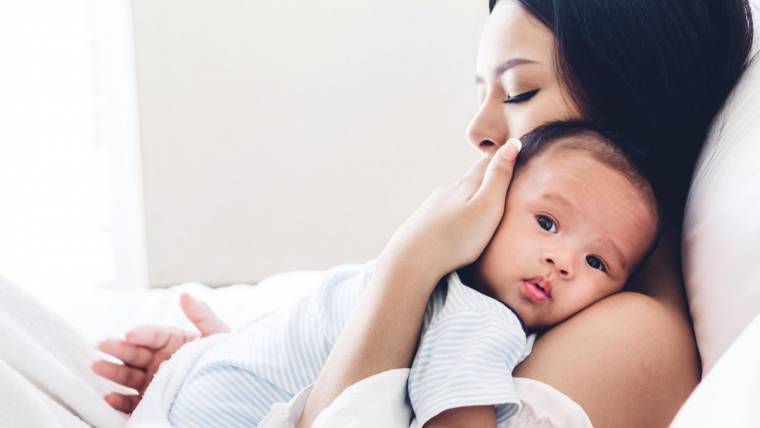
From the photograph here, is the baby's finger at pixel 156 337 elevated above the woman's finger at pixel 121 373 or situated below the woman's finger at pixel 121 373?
above

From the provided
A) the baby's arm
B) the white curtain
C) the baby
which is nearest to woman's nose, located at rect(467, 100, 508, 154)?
the baby

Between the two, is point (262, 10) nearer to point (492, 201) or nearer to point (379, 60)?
point (379, 60)

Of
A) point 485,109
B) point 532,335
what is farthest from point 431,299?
point 485,109

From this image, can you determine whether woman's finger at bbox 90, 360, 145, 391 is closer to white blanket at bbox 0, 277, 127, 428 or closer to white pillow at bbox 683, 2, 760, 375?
white blanket at bbox 0, 277, 127, 428

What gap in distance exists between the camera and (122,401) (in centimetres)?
108

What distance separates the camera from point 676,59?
1.04 m

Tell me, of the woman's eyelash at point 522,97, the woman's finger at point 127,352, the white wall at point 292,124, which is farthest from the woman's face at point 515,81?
the white wall at point 292,124

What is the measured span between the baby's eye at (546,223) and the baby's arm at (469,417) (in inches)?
9.7

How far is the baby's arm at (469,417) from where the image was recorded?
76 cm

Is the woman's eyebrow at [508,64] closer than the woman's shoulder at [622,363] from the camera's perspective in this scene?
No

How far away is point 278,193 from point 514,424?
7.86 ft

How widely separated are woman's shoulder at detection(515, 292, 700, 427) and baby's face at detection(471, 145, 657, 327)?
0.05 meters

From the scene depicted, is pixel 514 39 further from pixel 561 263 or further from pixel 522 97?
pixel 561 263

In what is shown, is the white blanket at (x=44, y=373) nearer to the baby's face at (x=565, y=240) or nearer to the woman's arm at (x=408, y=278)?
the woman's arm at (x=408, y=278)
